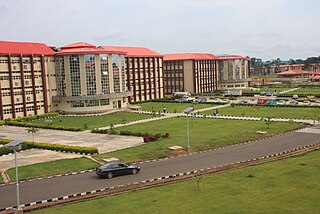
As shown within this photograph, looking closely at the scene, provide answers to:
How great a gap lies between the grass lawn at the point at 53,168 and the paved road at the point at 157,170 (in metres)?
1.79

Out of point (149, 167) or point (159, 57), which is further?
point (159, 57)

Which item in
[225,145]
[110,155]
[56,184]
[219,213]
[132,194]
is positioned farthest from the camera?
[225,145]

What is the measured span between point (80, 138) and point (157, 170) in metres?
20.8

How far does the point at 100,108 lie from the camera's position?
258 feet

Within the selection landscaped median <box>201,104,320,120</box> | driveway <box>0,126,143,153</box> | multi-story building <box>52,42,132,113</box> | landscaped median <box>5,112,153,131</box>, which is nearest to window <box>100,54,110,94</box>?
multi-story building <box>52,42,132,113</box>

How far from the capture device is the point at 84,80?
77.1m

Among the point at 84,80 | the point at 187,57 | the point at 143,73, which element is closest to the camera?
the point at 84,80

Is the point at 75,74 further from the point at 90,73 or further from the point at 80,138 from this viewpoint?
the point at 80,138

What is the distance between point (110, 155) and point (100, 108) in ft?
141

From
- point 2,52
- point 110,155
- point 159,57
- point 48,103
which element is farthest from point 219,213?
point 159,57

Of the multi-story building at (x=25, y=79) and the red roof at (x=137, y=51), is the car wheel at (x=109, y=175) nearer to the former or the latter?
the multi-story building at (x=25, y=79)

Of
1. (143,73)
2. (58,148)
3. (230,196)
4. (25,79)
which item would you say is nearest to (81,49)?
(25,79)

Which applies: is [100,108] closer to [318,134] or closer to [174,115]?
[174,115]

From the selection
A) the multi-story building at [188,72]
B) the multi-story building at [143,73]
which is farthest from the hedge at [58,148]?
the multi-story building at [188,72]
